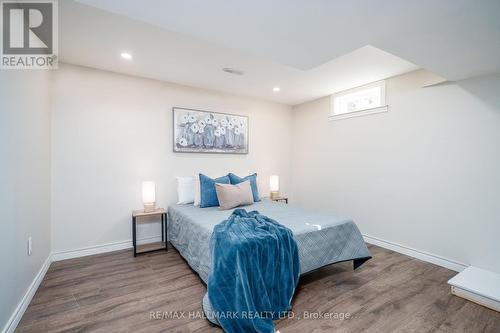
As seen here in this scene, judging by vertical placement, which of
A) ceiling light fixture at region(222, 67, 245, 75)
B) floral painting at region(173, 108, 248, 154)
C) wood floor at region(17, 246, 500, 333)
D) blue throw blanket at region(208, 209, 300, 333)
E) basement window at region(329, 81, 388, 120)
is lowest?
wood floor at region(17, 246, 500, 333)

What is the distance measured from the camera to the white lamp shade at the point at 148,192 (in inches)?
126

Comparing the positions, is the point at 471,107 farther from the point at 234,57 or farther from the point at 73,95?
the point at 73,95

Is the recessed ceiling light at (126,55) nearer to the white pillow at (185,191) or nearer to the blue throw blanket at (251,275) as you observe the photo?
the white pillow at (185,191)

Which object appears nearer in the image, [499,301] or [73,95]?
[499,301]

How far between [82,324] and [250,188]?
2.33 metres

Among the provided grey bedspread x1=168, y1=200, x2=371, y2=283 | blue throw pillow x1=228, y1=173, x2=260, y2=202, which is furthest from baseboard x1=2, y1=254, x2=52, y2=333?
blue throw pillow x1=228, y1=173, x2=260, y2=202

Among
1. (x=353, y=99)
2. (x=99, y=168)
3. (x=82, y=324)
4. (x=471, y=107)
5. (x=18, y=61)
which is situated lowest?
(x=82, y=324)

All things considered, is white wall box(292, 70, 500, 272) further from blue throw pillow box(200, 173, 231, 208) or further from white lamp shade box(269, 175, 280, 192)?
blue throw pillow box(200, 173, 231, 208)

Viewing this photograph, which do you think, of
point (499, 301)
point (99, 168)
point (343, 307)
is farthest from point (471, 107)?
point (99, 168)

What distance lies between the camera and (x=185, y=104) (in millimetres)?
3738

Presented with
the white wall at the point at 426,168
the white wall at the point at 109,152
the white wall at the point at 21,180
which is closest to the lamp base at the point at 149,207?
the white wall at the point at 109,152

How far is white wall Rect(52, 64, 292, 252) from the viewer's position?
292 centimetres

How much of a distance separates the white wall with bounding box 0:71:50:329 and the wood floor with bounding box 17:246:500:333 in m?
0.30

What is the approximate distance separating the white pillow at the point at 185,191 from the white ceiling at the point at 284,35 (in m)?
1.57
